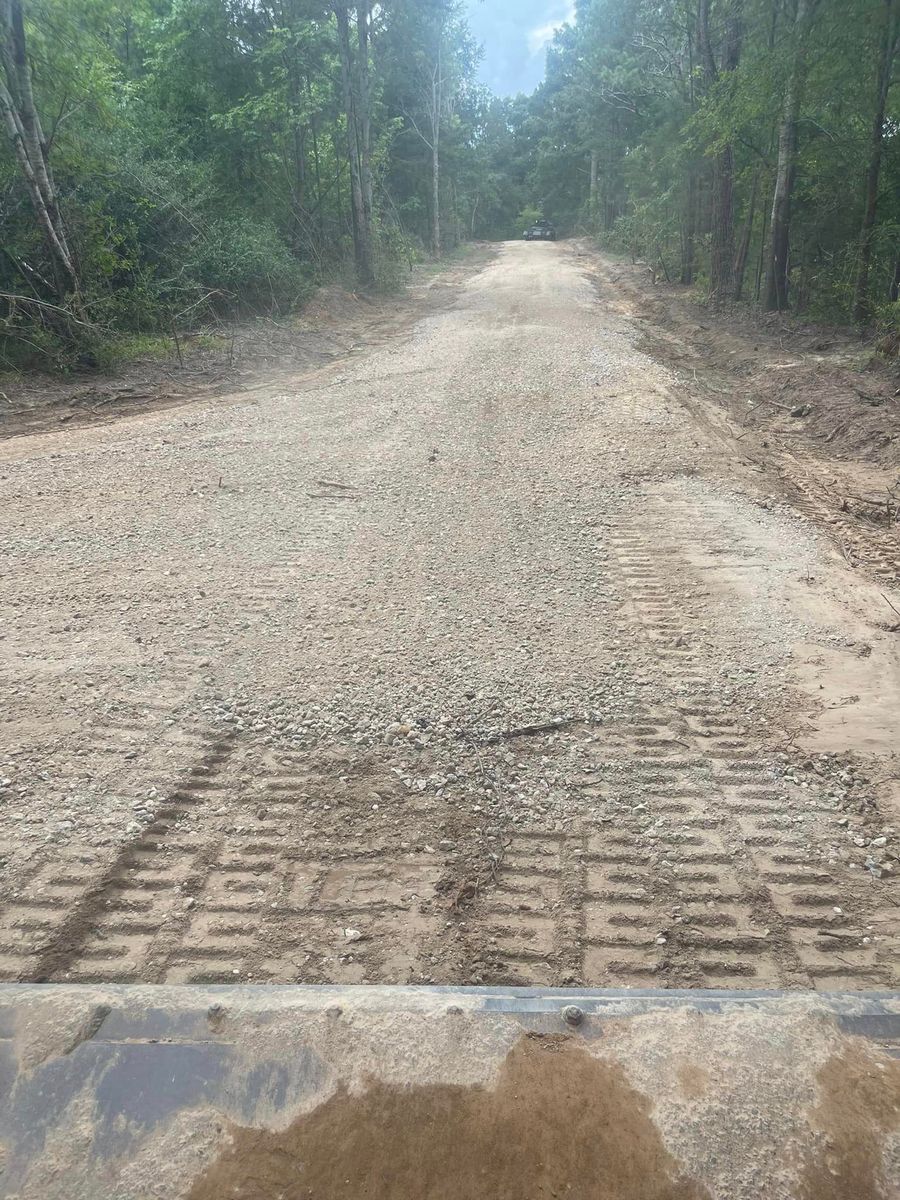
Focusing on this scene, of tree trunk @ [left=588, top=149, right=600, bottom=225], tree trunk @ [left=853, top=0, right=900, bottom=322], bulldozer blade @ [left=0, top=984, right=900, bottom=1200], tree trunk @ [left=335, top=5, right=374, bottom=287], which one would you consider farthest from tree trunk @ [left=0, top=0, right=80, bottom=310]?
tree trunk @ [left=588, top=149, right=600, bottom=225]

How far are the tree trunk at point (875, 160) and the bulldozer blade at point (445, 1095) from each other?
516 inches

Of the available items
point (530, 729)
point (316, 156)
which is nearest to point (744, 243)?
point (316, 156)

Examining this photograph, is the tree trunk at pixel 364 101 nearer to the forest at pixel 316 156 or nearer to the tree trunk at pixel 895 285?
the forest at pixel 316 156

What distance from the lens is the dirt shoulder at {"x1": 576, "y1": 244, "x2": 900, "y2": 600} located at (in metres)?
5.95

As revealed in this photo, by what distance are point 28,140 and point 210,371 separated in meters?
3.66

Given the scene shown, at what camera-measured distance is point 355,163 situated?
18.1 metres

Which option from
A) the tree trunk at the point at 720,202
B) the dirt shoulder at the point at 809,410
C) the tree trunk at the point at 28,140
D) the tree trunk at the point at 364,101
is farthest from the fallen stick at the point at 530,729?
the tree trunk at the point at 364,101

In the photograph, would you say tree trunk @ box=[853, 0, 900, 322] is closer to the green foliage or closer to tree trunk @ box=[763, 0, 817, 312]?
tree trunk @ box=[763, 0, 817, 312]

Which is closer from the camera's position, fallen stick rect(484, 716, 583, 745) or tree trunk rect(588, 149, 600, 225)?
fallen stick rect(484, 716, 583, 745)

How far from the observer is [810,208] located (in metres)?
14.0

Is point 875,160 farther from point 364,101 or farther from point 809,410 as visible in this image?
point 364,101

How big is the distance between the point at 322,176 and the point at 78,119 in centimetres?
974

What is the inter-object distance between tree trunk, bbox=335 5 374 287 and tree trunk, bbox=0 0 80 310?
9500 millimetres

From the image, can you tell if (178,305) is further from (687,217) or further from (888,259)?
(687,217)
